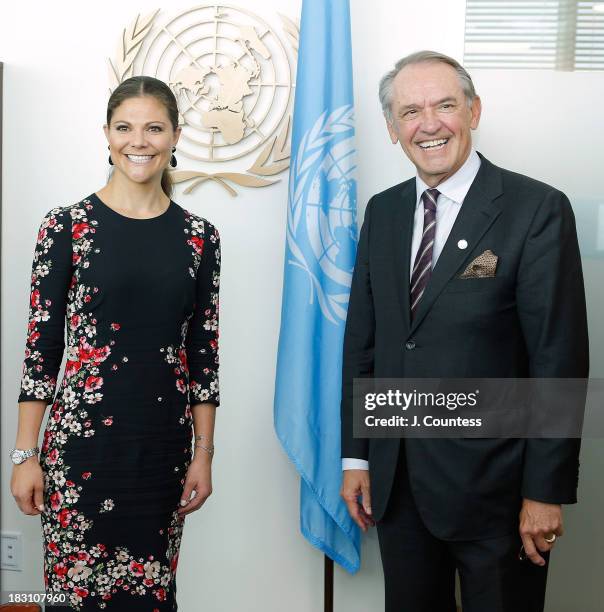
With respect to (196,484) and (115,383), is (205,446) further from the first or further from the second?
(115,383)

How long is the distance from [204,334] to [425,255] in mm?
626

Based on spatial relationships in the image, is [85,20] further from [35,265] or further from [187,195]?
[35,265]

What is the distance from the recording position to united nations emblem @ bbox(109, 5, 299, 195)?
2580mm

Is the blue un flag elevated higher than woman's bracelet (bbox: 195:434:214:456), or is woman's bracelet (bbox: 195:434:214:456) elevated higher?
the blue un flag

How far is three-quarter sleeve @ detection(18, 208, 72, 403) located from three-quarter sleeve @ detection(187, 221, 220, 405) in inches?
13.8

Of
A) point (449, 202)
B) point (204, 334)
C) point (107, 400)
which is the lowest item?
point (107, 400)

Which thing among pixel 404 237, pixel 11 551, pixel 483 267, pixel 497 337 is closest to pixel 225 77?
pixel 404 237

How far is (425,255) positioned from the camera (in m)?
1.86

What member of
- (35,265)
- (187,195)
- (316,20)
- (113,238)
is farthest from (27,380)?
(316,20)

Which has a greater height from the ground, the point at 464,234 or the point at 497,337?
the point at 464,234

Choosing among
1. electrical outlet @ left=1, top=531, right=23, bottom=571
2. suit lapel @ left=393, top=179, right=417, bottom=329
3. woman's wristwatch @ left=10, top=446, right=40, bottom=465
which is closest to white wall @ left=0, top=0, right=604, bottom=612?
electrical outlet @ left=1, top=531, right=23, bottom=571

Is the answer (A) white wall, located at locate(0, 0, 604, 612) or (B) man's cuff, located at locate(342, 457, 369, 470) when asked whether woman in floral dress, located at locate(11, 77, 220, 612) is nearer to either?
(B) man's cuff, located at locate(342, 457, 369, 470)

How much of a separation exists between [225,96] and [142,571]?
1637mm

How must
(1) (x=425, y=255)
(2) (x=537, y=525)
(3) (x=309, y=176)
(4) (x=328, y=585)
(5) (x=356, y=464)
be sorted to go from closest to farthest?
(2) (x=537, y=525) → (1) (x=425, y=255) → (5) (x=356, y=464) → (3) (x=309, y=176) → (4) (x=328, y=585)
